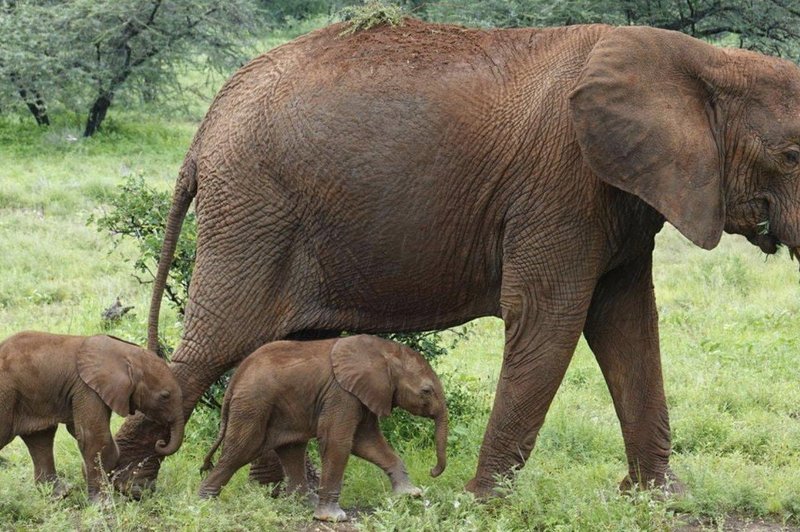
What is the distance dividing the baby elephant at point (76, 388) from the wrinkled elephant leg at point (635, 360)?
2.05 m

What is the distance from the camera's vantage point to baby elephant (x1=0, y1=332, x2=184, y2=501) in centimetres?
546

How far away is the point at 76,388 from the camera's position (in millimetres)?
5520

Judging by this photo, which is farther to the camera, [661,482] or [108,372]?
[661,482]

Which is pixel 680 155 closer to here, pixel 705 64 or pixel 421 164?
pixel 705 64

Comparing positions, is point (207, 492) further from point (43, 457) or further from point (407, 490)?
point (407, 490)

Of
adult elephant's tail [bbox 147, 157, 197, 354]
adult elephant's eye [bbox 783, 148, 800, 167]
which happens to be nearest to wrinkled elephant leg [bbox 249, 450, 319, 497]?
adult elephant's tail [bbox 147, 157, 197, 354]

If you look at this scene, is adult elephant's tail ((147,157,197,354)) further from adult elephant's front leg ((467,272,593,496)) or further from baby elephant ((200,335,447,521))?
adult elephant's front leg ((467,272,593,496))

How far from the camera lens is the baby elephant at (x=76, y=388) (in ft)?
17.9

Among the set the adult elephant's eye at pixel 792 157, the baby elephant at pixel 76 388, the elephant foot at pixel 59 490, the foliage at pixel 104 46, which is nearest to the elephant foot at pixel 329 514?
the baby elephant at pixel 76 388

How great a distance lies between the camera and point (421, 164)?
18.3ft

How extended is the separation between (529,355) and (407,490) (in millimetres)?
798

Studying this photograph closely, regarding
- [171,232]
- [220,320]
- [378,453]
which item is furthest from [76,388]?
[378,453]

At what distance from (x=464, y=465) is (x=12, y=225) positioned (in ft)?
24.6

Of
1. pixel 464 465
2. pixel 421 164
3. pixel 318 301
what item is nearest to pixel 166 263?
pixel 318 301
